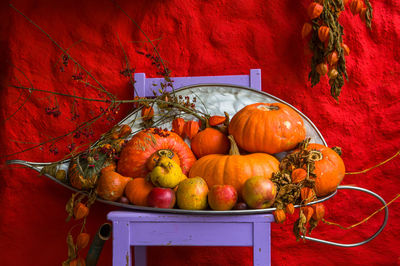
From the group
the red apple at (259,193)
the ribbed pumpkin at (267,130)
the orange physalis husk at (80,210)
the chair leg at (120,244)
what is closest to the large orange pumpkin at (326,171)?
the ribbed pumpkin at (267,130)

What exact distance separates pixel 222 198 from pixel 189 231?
15cm

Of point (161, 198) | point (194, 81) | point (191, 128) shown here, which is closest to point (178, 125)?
point (191, 128)

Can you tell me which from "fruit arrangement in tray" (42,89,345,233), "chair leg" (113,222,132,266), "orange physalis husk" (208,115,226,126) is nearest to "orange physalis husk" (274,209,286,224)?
"fruit arrangement in tray" (42,89,345,233)

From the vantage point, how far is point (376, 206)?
5.04 feet

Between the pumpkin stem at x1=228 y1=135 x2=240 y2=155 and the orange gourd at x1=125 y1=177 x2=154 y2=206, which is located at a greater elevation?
the pumpkin stem at x1=228 y1=135 x2=240 y2=155

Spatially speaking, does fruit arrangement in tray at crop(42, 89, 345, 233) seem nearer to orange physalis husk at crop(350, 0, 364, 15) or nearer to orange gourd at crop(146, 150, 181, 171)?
orange gourd at crop(146, 150, 181, 171)

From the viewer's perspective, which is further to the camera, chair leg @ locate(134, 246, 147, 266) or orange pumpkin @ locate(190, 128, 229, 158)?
chair leg @ locate(134, 246, 147, 266)

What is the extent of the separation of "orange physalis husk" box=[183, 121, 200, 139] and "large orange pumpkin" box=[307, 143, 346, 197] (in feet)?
1.65

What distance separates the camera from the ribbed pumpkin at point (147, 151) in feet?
3.99

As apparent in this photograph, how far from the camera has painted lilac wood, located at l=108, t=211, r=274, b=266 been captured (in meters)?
0.94

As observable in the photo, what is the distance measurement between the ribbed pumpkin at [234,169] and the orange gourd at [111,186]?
26 centimetres

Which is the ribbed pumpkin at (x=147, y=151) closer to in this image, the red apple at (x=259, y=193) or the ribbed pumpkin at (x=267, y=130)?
the ribbed pumpkin at (x=267, y=130)

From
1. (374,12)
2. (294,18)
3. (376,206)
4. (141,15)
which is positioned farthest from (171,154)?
(374,12)

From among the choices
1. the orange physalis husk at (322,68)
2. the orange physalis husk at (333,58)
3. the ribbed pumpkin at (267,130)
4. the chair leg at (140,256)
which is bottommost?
the chair leg at (140,256)
